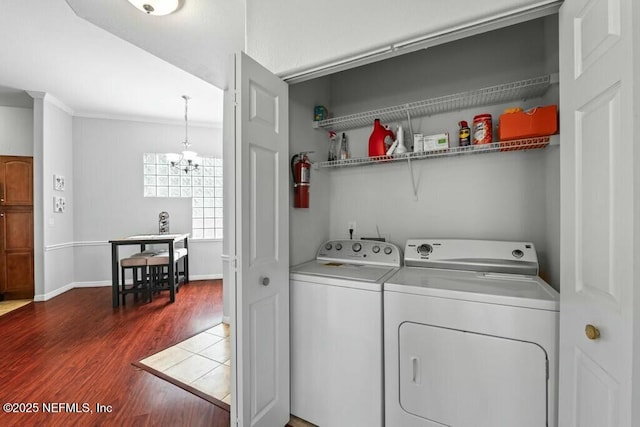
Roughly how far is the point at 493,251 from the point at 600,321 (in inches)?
35.0

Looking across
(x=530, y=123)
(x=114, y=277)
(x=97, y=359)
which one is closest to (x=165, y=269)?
(x=114, y=277)

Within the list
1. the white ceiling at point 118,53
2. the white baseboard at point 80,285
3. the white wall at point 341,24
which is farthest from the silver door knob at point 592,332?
the white baseboard at point 80,285

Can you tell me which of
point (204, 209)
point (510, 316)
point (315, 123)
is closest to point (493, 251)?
point (510, 316)

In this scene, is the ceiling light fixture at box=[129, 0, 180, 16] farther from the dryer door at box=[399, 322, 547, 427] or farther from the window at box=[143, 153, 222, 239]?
the window at box=[143, 153, 222, 239]

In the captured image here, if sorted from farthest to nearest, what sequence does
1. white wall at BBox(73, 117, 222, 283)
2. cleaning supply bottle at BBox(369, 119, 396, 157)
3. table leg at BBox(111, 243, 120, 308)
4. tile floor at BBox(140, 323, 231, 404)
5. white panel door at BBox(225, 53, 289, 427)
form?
white wall at BBox(73, 117, 222, 283) → table leg at BBox(111, 243, 120, 308) → tile floor at BBox(140, 323, 231, 404) → cleaning supply bottle at BBox(369, 119, 396, 157) → white panel door at BBox(225, 53, 289, 427)

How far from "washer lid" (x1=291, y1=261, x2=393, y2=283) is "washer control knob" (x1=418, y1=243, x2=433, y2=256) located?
0.24 metres

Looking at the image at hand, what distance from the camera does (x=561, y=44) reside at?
1.03 metres

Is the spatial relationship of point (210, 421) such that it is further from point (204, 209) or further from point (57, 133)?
point (57, 133)

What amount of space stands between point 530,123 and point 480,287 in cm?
87

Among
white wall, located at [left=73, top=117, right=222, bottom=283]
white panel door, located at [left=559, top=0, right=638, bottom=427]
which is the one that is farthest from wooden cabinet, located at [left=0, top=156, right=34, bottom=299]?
white panel door, located at [left=559, top=0, right=638, bottom=427]

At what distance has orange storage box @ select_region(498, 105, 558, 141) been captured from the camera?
4.46 ft

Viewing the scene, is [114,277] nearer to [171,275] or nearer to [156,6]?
[171,275]

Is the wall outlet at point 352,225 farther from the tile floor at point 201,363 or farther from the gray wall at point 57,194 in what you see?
the gray wall at point 57,194

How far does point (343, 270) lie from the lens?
1.69m
